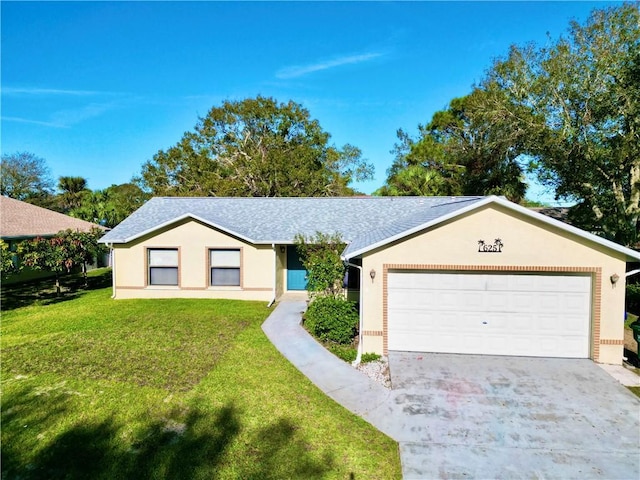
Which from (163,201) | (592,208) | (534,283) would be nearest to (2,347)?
(163,201)

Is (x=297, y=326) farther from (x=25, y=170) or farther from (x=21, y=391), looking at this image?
(x=25, y=170)

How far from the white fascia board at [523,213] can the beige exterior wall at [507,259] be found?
17 cm

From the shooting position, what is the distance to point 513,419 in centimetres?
701

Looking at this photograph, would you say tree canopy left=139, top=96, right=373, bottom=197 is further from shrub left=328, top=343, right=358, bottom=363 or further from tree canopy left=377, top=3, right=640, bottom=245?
shrub left=328, top=343, right=358, bottom=363

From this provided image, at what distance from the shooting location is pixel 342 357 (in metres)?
10.0

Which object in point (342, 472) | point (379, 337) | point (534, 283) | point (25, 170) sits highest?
point (25, 170)

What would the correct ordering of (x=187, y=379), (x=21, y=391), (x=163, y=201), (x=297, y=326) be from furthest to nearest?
(x=163, y=201), (x=297, y=326), (x=187, y=379), (x=21, y=391)

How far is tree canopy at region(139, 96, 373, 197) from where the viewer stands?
35.0 meters

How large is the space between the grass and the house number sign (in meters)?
5.73

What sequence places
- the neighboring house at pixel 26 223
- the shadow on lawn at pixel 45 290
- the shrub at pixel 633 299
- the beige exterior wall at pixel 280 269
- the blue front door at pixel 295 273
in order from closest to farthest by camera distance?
the shrub at pixel 633 299
the beige exterior wall at pixel 280 269
the shadow on lawn at pixel 45 290
the blue front door at pixel 295 273
the neighboring house at pixel 26 223

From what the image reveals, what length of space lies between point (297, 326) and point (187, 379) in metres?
4.62

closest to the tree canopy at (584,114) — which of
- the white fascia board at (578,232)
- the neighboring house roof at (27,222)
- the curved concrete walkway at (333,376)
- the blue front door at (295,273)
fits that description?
the white fascia board at (578,232)

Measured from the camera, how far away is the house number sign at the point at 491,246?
988 centimetres

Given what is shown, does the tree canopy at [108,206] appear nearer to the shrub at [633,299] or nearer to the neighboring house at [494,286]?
the neighboring house at [494,286]
